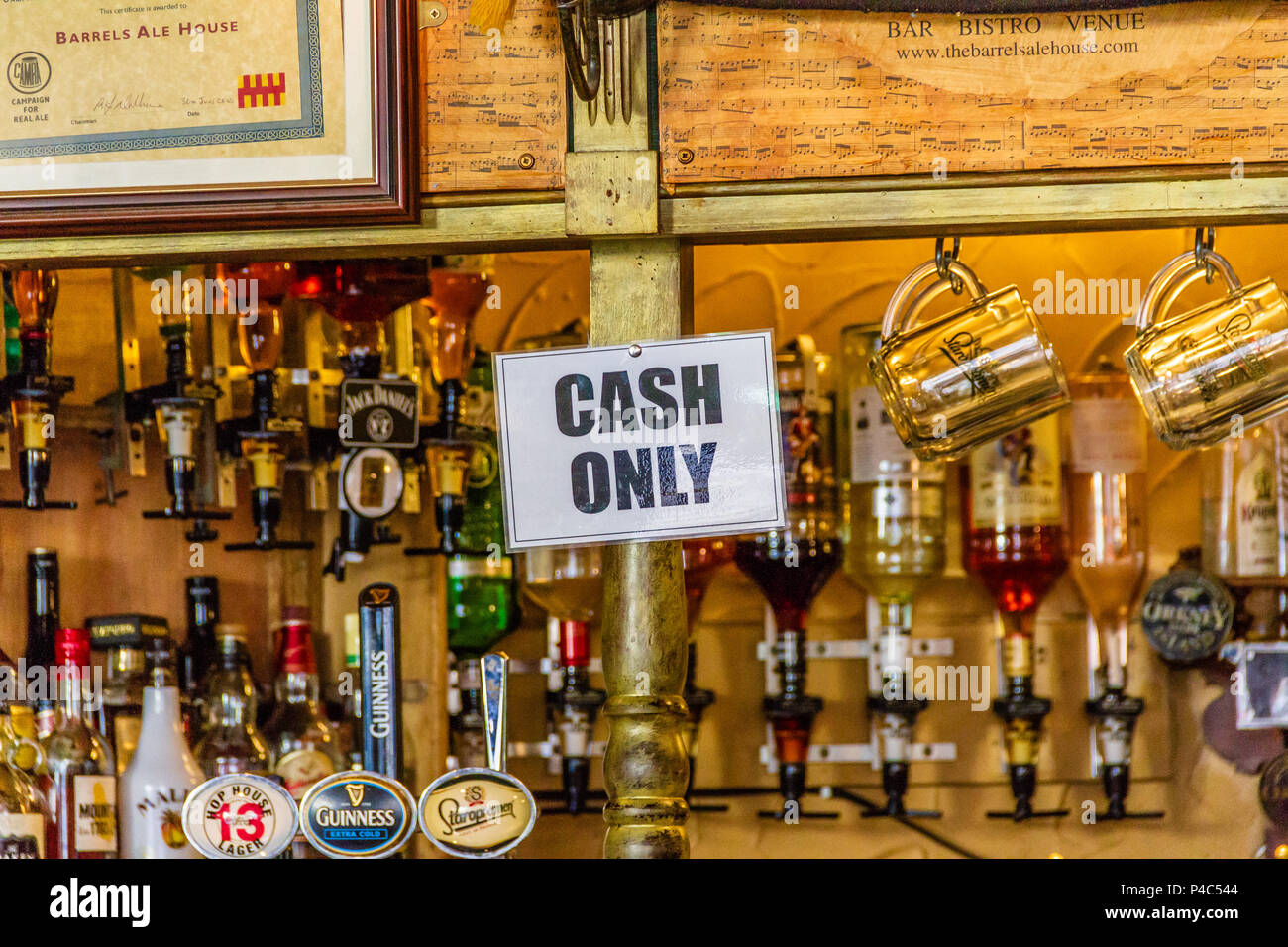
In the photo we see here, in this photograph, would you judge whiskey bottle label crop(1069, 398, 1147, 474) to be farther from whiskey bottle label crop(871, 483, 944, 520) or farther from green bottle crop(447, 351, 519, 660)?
green bottle crop(447, 351, 519, 660)

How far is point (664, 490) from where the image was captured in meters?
1.77

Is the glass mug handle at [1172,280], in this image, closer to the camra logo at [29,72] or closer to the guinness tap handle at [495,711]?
the guinness tap handle at [495,711]

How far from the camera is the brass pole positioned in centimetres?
174

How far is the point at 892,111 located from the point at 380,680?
1.05 m

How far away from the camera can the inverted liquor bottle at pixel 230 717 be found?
90.5 inches

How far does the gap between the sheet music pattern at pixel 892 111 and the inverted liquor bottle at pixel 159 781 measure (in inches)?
44.2

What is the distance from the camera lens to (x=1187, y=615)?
8.57 feet

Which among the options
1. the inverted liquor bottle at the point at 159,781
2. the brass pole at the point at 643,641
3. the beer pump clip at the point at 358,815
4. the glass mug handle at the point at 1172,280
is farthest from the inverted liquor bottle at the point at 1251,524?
the inverted liquor bottle at the point at 159,781

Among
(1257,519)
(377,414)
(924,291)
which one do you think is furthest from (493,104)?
(1257,519)

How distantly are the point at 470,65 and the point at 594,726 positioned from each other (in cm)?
127

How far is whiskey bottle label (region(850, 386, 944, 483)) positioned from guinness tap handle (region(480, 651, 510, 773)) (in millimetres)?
906
